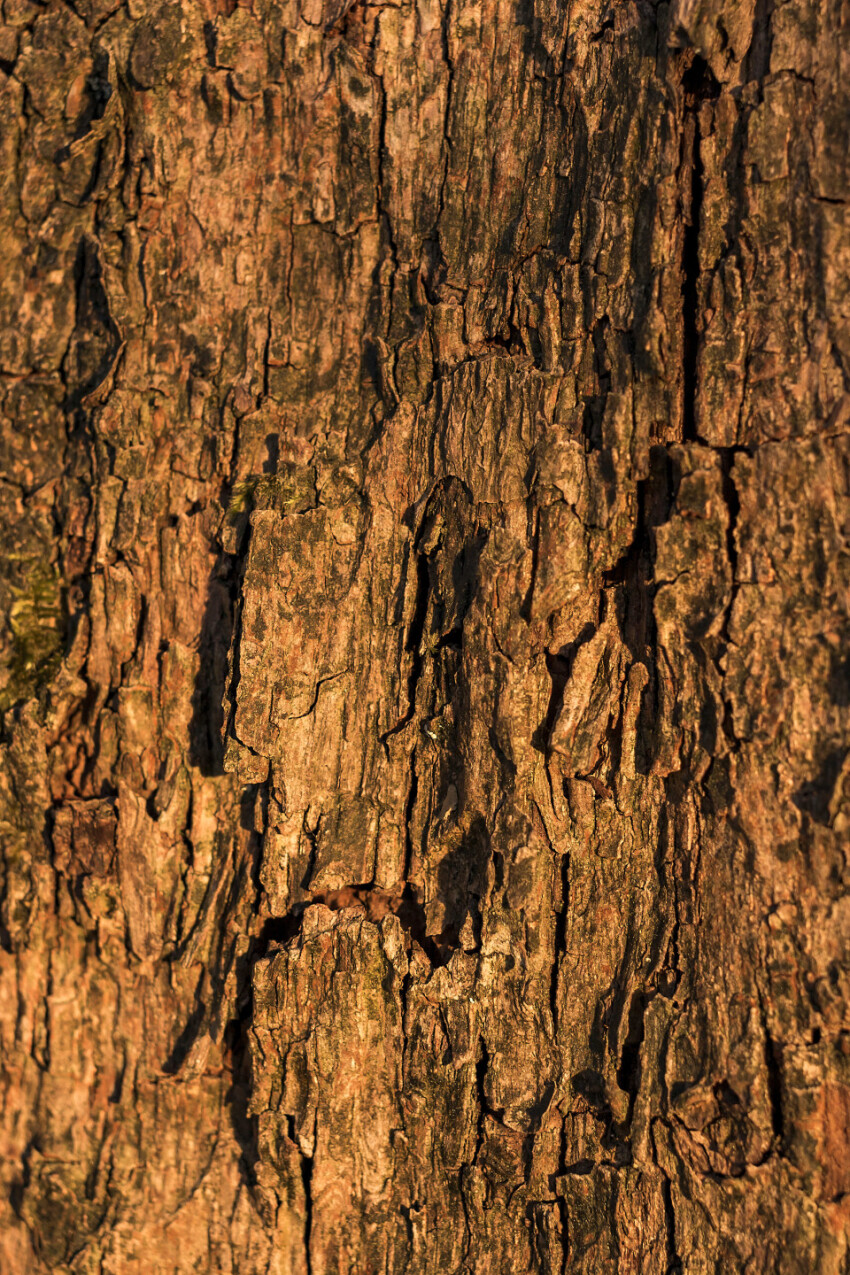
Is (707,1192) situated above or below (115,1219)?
above

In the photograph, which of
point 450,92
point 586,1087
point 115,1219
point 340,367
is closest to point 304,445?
point 340,367

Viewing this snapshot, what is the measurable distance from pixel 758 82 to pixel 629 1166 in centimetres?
187

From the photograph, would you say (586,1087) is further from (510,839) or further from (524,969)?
(510,839)

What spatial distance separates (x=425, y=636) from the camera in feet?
5.76

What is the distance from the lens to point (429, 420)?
→ 1789 millimetres

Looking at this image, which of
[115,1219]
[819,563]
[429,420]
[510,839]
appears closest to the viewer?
[819,563]

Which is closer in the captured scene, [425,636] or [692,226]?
[692,226]

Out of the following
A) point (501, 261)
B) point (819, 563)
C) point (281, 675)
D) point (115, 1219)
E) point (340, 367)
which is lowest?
point (115, 1219)

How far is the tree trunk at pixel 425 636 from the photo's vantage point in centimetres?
157

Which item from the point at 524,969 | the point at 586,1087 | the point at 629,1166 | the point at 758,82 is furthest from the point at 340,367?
the point at 629,1166

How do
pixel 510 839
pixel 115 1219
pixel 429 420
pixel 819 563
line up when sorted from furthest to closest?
pixel 115 1219
pixel 429 420
pixel 510 839
pixel 819 563

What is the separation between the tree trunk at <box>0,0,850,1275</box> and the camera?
157cm

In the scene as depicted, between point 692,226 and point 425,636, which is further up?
point 692,226

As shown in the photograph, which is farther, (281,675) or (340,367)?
(340,367)
